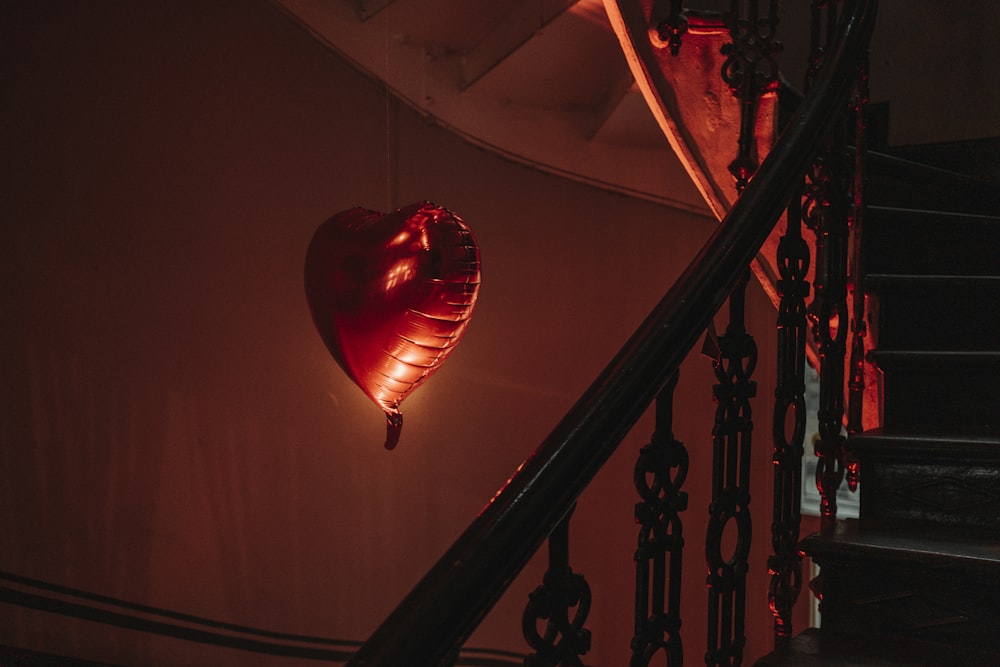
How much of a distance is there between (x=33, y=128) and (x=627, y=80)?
2291 millimetres

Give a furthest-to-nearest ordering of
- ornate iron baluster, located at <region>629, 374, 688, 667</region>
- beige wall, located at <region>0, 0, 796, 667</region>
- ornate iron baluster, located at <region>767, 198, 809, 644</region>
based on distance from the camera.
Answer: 1. beige wall, located at <region>0, 0, 796, 667</region>
2. ornate iron baluster, located at <region>767, 198, 809, 644</region>
3. ornate iron baluster, located at <region>629, 374, 688, 667</region>

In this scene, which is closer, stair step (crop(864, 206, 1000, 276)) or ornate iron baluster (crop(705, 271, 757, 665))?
ornate iron baluster (crop(705, 271, 757, 665))

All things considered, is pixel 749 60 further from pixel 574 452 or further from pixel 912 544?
pixel 574 452

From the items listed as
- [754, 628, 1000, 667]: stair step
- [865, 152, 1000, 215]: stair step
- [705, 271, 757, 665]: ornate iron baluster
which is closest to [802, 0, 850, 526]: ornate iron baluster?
[754, 628, 1000, 667]: stair step

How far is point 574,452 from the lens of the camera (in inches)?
38.8

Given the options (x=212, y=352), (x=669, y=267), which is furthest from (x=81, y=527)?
(x=669, y=267)

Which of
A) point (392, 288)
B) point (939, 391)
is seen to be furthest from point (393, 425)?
point (939, 391)

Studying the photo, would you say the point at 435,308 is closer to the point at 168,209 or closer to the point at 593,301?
the point at 168,209

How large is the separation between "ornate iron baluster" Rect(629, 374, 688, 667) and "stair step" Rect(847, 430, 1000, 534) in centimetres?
65

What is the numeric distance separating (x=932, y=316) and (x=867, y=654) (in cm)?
91

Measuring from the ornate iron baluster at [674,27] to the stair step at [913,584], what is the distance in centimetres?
135

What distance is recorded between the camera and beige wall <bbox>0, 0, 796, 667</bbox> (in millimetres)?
2900

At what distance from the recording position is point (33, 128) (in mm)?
2852

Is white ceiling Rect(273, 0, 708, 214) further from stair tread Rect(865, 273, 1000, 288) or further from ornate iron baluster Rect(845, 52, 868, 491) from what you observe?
stair tread Rect(865, 273, 1000, 288)
